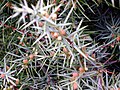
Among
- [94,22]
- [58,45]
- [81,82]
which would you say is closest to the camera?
[58,45]

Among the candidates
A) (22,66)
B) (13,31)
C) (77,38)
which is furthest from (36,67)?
(77,38)

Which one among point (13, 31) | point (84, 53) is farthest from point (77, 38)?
point (13, 31)

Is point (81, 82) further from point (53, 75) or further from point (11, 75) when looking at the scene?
point (11, 75)

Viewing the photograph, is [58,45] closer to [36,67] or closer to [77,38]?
[77,38]

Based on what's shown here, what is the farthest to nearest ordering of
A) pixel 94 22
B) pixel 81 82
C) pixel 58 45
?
pixel 94 22 < pixel 81 82 < pixel 58 45

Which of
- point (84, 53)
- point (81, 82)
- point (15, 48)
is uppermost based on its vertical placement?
point (15, 48)

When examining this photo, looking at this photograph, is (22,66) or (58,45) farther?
(22,66)

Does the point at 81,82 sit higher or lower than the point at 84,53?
lower
